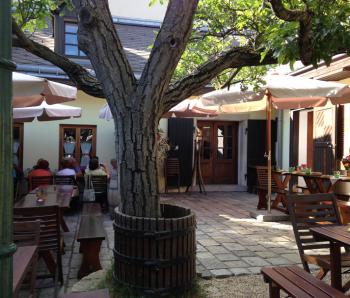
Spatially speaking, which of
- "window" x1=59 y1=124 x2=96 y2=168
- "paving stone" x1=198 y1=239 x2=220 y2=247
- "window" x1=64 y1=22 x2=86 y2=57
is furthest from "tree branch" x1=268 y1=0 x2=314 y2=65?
"window" x1=64 y1=22 x2=86 y2=57

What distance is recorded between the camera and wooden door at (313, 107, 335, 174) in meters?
8.52

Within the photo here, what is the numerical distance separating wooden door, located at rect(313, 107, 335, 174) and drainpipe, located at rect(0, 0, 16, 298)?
331 inches

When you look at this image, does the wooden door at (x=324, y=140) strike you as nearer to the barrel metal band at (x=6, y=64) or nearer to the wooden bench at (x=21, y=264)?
the wooden bench at (x=21, y=264)

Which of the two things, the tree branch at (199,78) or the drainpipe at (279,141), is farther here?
the drainpipe at (279,141)

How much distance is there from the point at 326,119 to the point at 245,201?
2.71 meters

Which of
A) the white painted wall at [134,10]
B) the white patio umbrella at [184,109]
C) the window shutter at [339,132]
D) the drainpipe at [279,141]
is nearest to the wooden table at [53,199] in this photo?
the white patio umbrella at [184,109]

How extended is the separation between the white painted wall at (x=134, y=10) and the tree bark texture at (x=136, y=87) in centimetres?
1122

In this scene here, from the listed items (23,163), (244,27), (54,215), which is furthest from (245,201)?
(54,215)

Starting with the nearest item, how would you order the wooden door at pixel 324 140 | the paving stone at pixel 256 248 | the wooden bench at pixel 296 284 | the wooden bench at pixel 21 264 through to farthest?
the wooden bench at pixel 21 264, the wooden bench at pixel 296 284, the paving stone at pixel 256 248, the wooden door at pixel 324 140

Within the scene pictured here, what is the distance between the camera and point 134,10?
14.0 metres

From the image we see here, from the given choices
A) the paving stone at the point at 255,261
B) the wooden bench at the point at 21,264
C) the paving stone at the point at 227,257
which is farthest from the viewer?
the paving stone at the point at 227,257

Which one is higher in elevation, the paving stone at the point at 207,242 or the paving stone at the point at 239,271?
the paving stone at the point at 207,242

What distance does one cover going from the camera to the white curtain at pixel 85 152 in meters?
10.2

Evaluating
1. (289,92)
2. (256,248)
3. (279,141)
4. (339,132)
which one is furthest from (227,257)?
(279,141)
